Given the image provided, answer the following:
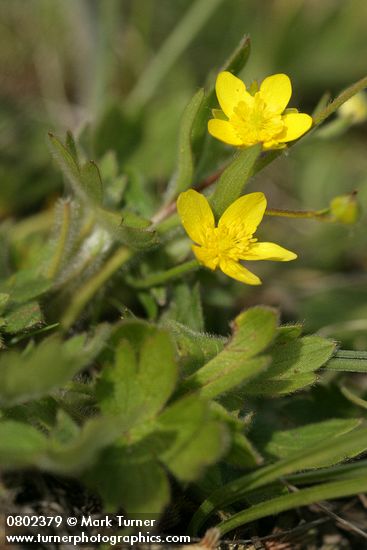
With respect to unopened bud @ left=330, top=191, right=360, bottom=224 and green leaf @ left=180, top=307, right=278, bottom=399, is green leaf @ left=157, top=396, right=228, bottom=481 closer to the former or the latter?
green leaf @ left=180, top=307, right=278, bottom=399

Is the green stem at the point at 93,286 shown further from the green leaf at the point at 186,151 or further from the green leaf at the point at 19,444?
the green leaf at the point at 19,444

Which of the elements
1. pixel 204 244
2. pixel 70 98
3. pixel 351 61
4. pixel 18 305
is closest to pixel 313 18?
pixel 351 61

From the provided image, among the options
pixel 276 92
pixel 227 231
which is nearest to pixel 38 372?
pixel 227 231

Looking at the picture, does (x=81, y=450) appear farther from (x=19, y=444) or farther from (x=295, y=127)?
(x=295, y=127)

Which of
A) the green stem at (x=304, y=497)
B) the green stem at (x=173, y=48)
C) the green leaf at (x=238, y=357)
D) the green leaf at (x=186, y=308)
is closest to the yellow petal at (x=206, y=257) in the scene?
the green leaf at (x=238, y=357)

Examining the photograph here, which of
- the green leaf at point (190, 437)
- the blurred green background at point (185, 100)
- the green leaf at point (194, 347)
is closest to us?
the green leaf at point (190, 437)

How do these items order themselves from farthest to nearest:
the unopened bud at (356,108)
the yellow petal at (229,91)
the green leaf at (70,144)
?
the unopened bud at (356,108) < the yellow petal at (229,91) < the green leaf at (70,144)
